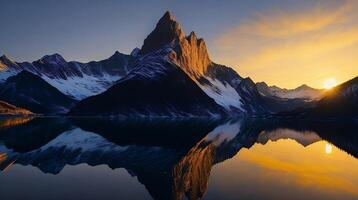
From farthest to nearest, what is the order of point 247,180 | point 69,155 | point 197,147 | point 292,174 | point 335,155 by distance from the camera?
point 197,147 → point 335,155 → point 69,155 → point 292,174 → point 247,180

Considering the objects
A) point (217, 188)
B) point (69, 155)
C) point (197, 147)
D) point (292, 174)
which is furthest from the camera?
point (197, 147)

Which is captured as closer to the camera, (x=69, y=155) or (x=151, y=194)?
(x=151, y=194)

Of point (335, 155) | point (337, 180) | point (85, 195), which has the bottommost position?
point (85, 195)

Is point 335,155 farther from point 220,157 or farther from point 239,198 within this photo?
point 239,198

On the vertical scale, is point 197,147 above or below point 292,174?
above

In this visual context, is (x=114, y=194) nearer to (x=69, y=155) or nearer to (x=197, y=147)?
(x=69, y=155)

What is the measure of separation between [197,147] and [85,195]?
50.1 metres

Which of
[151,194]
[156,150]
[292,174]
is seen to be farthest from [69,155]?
[292,174]

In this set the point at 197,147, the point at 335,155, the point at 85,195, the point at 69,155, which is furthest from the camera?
the point at 197,147

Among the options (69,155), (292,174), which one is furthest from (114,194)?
(69,155)

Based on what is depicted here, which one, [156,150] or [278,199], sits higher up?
[156,150]

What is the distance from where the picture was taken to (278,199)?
3956 cm

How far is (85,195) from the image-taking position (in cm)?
3931

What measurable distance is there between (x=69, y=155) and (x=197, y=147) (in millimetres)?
31079
